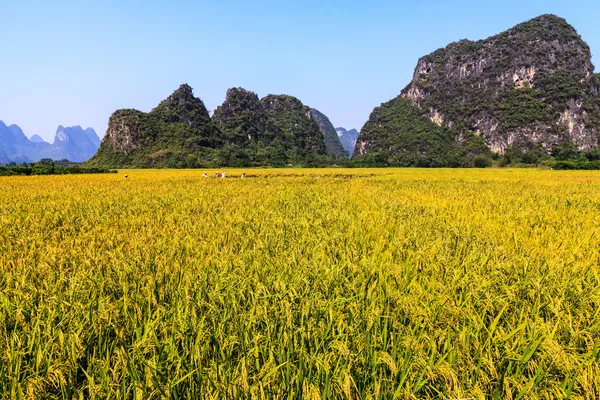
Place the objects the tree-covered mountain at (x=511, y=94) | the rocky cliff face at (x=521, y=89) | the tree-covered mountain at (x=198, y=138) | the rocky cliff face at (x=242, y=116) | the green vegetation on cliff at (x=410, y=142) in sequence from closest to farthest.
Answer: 1. the tree-covered mountain at (x=198, y=138)
2. the green vegetation on cliff at (x=410, y=142)
3. the rocky cliff face at (x=521, y=89)
4. the tree-covered mountain at (x=511, y=94)
5. the rocky cliff face at (x=242, y=116)

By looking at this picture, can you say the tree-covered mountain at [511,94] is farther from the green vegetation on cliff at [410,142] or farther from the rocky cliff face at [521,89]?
the green vegetation on cliff at [410,142]

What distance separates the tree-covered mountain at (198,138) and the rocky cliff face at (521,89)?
59.3 m

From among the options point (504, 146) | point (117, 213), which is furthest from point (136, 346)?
point (504, 146)

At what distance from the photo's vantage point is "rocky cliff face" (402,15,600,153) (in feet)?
364

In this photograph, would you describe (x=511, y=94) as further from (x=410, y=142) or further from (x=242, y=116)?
(x=242, y=116)

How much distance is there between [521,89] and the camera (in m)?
121

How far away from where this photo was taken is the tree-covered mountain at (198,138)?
297 ft

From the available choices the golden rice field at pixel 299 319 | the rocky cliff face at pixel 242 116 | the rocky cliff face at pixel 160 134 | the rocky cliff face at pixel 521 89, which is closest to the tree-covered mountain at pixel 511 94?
the rocky cliff face at pixel 521 89

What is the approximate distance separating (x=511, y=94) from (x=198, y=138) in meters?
114

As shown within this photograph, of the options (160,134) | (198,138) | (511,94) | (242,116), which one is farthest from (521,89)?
(160,134)

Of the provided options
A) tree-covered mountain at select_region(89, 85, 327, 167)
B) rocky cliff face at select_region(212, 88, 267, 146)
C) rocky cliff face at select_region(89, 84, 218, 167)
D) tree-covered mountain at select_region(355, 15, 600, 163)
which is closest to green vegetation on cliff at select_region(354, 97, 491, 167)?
tree-covered mountain at select_region(355, 15, 600, 163)

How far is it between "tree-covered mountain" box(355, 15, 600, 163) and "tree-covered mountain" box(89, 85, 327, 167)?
40.7 meters

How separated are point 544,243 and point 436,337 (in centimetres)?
301

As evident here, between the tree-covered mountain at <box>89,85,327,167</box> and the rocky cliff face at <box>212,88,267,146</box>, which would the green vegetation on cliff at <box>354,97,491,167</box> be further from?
the rocky cliff face at <box>212,88,267,146</box>
